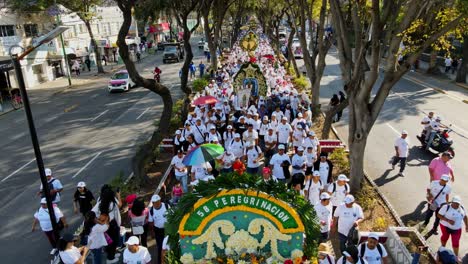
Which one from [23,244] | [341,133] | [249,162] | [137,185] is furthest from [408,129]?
[23,244]

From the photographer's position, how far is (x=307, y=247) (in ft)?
18.8

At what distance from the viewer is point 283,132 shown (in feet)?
41.5

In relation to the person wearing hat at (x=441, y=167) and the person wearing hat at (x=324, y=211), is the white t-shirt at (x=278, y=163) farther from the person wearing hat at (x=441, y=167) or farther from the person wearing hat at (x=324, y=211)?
the person wearing hat at (x=441, y=167)

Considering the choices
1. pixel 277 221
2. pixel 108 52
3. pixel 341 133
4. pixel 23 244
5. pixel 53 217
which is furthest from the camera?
pixel 108 52

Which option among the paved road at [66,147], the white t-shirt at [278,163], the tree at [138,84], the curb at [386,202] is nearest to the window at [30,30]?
the paved road at [66,147]

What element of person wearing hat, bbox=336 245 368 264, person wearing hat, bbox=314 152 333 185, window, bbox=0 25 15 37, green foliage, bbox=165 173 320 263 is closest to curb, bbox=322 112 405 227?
person wearing hat, bbox=314 152 333 185

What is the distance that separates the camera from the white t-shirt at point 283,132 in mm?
12633

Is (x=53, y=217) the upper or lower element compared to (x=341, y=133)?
upper

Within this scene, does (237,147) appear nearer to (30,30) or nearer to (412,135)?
(412,135)

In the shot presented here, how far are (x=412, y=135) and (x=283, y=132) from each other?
6.57 metres

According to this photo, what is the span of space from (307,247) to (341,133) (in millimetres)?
11962

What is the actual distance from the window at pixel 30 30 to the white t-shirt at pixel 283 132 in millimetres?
27492

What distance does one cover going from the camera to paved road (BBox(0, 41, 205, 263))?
421 inches

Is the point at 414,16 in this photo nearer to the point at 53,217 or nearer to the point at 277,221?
the point at 277,221
